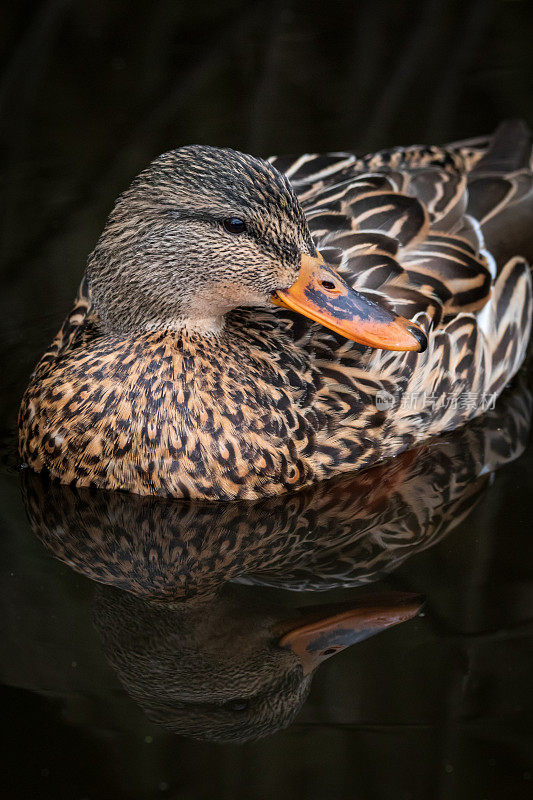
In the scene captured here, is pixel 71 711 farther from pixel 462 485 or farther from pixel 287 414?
pixel 462 485

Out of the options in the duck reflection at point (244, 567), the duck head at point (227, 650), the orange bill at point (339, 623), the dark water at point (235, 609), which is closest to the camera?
the dark water at point (235, 609)

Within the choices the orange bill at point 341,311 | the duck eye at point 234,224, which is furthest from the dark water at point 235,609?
the duck eye at point 234,224

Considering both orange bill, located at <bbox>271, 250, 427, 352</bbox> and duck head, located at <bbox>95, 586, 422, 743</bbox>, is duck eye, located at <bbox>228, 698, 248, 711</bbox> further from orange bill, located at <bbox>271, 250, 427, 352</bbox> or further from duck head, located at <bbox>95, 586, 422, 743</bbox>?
orange bill, located at <bbox>271, 250, 427, 352</bbox>

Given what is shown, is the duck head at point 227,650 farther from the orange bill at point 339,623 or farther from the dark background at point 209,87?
the dark background at point 209,87

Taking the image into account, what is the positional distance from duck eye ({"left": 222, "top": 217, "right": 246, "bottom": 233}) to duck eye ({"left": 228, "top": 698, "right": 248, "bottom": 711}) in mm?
1821

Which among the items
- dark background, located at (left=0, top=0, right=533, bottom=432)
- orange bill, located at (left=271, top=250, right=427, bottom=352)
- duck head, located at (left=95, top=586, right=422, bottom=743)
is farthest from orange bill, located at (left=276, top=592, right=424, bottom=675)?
dark background, located at (left=0, top=0, right=533, bottom=432)

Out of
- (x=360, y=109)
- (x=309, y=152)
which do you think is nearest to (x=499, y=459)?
(x=309, y=152)

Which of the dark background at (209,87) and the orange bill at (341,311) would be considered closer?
the orange bill at (341,311)

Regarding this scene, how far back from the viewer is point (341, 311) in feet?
16.0

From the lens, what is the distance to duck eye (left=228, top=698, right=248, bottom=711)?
4.08 meters

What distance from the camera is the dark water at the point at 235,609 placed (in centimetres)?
383

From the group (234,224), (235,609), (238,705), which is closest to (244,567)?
(235,609)

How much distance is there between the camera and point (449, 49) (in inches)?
347

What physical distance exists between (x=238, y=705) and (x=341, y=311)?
5.37ft
